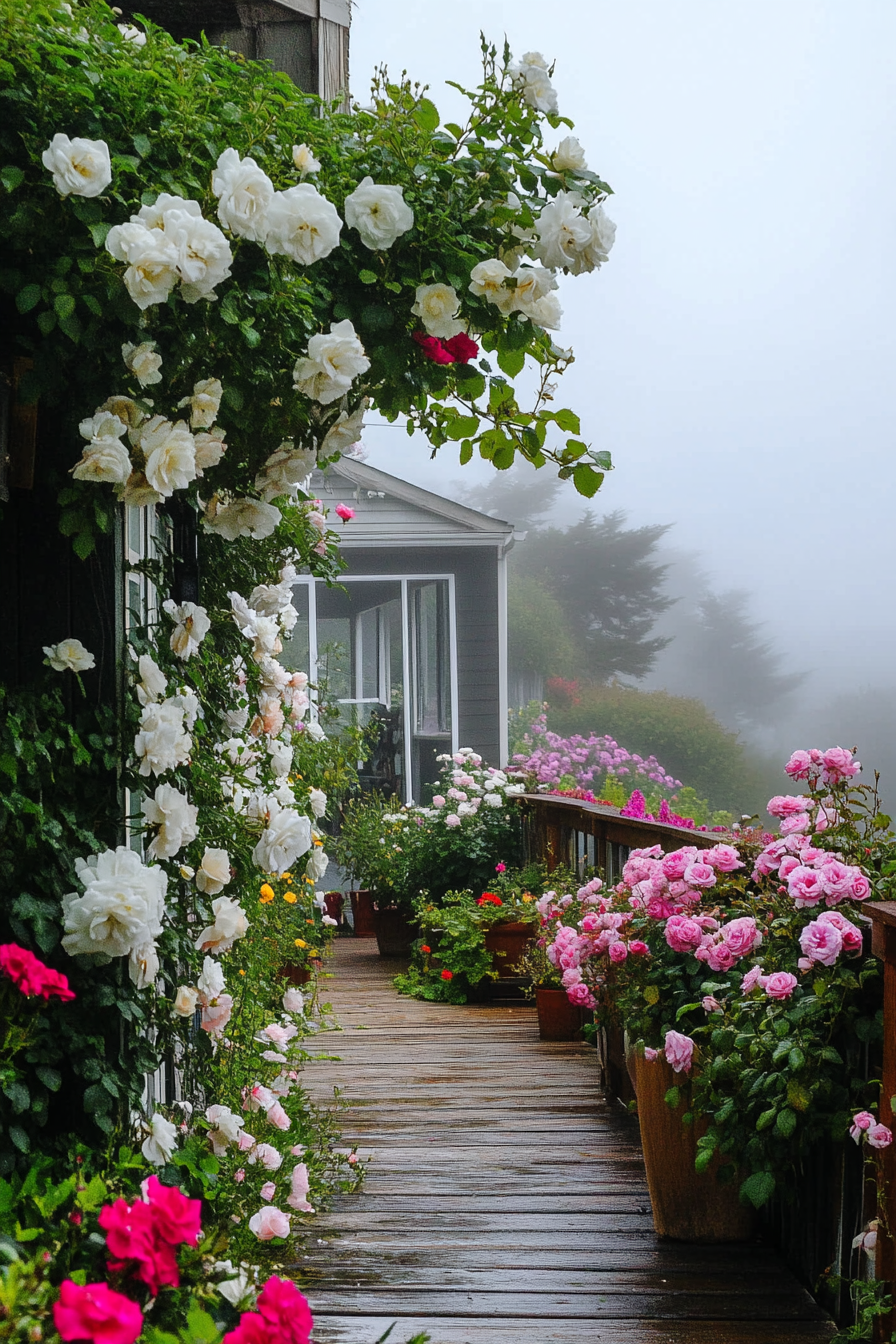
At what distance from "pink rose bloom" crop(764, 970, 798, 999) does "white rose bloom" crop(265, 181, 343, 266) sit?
1.57m

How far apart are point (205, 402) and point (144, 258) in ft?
0.89

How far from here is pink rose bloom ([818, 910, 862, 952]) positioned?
7.18 ft

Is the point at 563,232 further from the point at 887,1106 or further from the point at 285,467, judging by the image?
the point at 887,1106

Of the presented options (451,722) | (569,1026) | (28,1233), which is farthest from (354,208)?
(451,722)

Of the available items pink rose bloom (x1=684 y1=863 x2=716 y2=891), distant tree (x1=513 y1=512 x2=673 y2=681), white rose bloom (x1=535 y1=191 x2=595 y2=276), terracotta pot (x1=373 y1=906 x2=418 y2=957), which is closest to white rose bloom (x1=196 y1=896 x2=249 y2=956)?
pink rose bloom (x1=684 y1=863 x2=716 y2=891)

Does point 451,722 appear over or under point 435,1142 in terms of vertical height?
over

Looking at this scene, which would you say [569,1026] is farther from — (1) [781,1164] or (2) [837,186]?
(2) [837,186]

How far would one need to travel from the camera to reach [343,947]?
756 cm

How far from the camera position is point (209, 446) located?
1.82 meters

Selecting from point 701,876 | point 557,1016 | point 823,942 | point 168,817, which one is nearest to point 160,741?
point 168,817

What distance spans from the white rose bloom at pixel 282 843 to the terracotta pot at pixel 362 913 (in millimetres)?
5340

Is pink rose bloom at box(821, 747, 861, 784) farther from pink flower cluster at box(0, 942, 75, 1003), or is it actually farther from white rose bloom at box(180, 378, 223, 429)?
pink flower cluster at box(0, 942, 75, 1003)

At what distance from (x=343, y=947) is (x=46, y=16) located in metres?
6.47

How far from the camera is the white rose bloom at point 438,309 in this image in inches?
70.1
